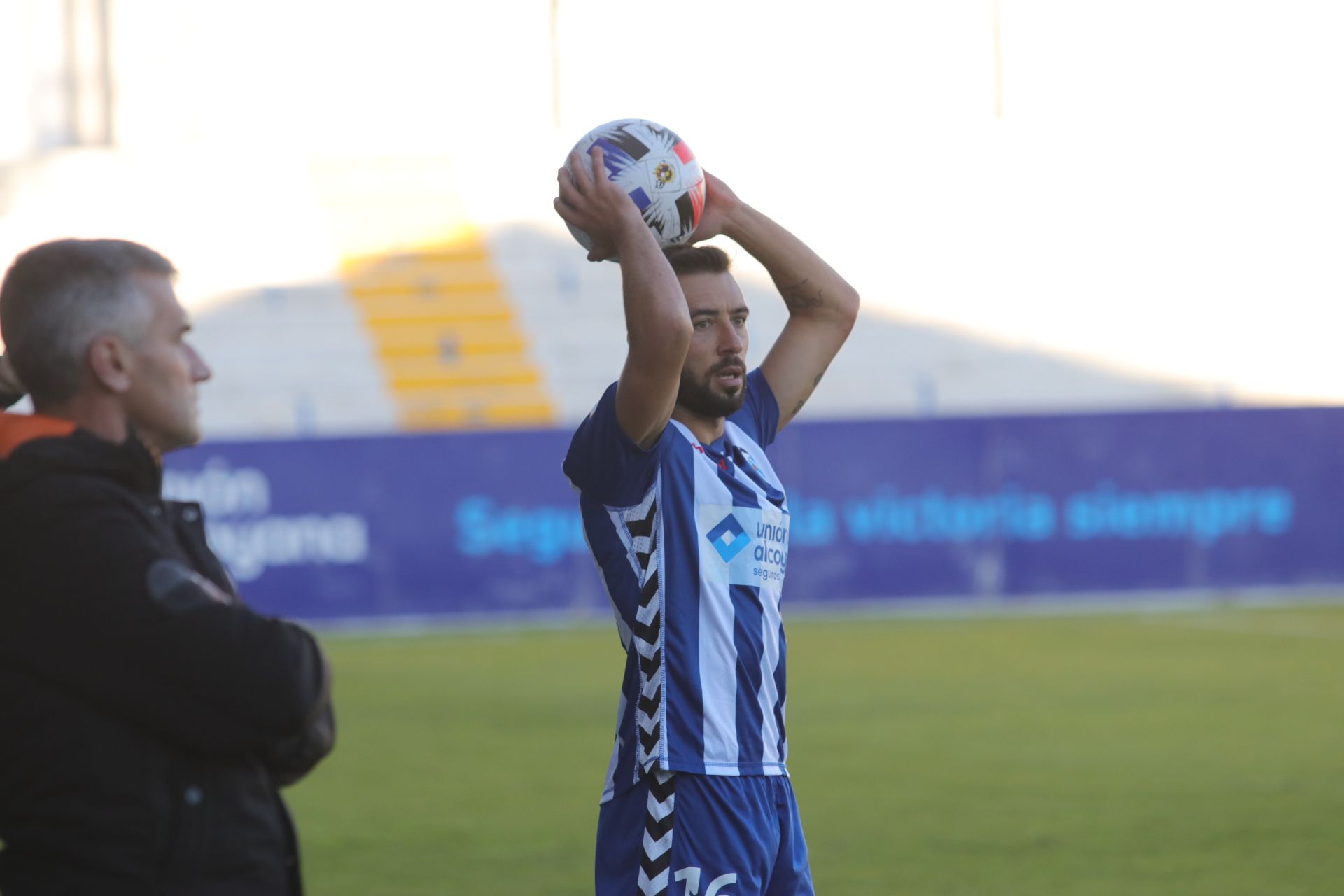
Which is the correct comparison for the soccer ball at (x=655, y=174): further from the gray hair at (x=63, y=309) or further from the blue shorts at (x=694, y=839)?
the gray hair at (x=63, y=309)

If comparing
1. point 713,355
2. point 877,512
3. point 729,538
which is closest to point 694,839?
point 729,538

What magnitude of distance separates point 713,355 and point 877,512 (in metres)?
13.2

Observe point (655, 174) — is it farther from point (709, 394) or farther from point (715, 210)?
point (709, 394)

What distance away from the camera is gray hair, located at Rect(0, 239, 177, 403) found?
6.52ft

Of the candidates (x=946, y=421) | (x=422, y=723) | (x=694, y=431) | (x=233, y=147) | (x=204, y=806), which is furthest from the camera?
(x=233, y=147)

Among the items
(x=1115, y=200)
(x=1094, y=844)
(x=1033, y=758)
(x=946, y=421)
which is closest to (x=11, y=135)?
(x=946, y=421)

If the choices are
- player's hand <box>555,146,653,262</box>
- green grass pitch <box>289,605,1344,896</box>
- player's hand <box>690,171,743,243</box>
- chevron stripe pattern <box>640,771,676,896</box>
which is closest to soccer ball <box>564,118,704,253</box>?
player's hand <box>690,171,743,243</box>

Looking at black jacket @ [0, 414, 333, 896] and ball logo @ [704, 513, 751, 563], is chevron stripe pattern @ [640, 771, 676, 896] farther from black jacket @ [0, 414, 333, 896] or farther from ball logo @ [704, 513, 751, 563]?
black jacket @ [0, 414, 333, 896]

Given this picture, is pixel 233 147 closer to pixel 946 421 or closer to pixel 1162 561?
pixel 946 421

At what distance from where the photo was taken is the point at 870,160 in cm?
2130

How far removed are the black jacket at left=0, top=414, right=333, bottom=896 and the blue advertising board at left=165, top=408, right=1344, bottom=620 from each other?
523 inches

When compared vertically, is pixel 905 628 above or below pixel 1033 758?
below

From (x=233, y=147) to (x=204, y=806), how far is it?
65.8 feet

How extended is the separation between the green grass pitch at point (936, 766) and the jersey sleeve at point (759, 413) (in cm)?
266
